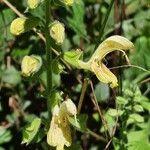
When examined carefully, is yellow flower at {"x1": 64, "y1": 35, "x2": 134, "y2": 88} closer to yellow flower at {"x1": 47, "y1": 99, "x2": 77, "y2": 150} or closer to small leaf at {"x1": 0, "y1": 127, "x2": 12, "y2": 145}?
yellow flower at {"x1": 47, "y1": 99, "x2": 77, "y2": 150}

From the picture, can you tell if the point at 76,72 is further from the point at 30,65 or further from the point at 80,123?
the point at 30,65

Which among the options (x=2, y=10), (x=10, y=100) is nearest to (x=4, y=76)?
(x=10, y=100)

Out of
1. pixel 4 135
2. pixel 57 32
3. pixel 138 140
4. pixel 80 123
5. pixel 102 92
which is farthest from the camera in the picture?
pixel 102 92

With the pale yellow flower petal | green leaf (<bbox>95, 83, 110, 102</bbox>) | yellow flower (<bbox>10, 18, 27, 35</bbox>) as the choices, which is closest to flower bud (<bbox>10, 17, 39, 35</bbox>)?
yellow flower (<bbox>10, 18, 27, 35</bbox>)

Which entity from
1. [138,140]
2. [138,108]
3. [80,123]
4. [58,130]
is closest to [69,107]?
[58,130]

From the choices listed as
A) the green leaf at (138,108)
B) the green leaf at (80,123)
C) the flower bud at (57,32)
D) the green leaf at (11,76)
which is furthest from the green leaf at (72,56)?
the green leaf at (11,76)

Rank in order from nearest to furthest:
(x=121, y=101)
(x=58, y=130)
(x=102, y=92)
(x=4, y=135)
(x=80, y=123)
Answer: (x=58, y=130) → (x=80, y=123) → (x=121, y=101) → (x=4, y=135) → (x=102, y=92)

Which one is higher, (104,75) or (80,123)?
(104,75)
